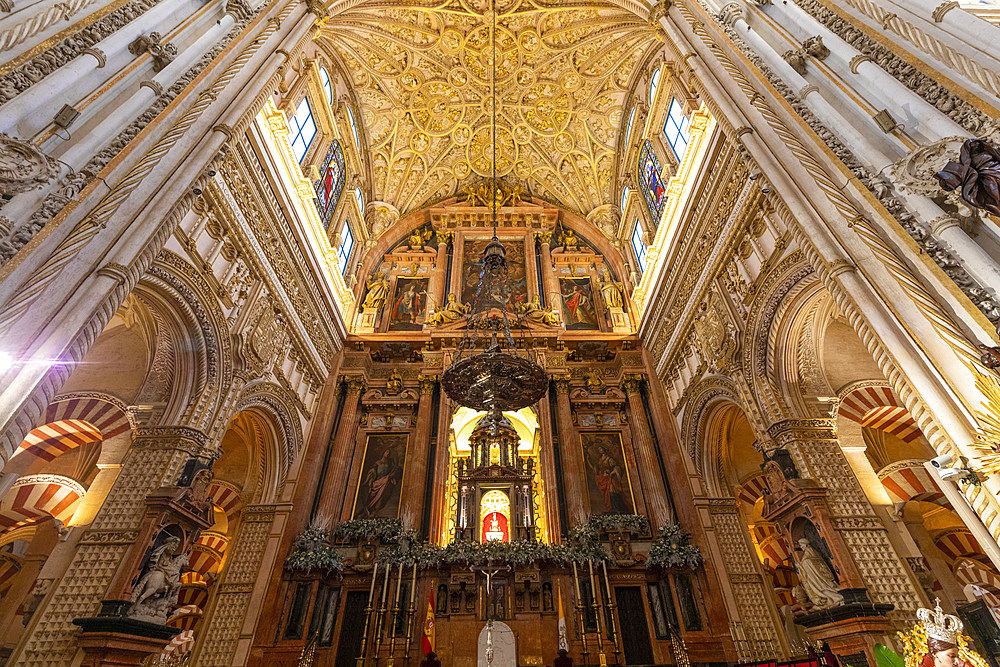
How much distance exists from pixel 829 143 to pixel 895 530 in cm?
509

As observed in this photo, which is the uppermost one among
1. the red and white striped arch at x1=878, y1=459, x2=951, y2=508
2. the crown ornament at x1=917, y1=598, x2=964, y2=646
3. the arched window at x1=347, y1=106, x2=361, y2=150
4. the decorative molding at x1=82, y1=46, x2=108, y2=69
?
the arched window at x1=347, y1=106, x2=361, y2=150

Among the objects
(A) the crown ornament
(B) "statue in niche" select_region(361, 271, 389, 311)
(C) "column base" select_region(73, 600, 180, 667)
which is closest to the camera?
(A) the crown ornament

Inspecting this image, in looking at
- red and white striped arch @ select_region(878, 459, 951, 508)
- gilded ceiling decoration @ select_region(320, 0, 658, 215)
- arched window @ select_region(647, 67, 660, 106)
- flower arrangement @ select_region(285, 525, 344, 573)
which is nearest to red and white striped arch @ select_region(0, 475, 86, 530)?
flower arrangement @ select_region(285, 525, 344, 573)

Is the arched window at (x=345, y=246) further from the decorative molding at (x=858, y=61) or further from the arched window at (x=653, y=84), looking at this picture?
the decorative molding at (x=858, y=61)

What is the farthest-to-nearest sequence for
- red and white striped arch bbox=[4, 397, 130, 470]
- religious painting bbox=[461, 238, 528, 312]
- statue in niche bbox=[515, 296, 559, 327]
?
1. religious painting bbox=[461, 238, 528, 312]
2. statue in niche bbox=[515, 296, 559, 327]
3. red and white striped arch bbox=[4, 397, 130, 470]

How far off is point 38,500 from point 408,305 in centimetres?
927

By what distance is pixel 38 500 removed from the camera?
9914mm

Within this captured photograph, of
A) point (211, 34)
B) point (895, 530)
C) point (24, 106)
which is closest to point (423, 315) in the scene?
point (211, 34)

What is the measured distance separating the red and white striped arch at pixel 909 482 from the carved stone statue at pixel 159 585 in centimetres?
1187

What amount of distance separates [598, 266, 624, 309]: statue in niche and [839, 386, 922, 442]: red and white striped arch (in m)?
6.77

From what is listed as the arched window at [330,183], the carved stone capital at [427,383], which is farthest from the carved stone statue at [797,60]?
the arched window at [330,183]

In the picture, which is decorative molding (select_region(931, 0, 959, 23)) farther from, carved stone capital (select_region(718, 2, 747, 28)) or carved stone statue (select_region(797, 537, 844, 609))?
carved stone statue (select_region(797, 537, 844, 609))

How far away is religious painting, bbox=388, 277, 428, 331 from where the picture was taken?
14680 millimetres

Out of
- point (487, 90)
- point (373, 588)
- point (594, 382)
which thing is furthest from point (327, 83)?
point (373, 588)
